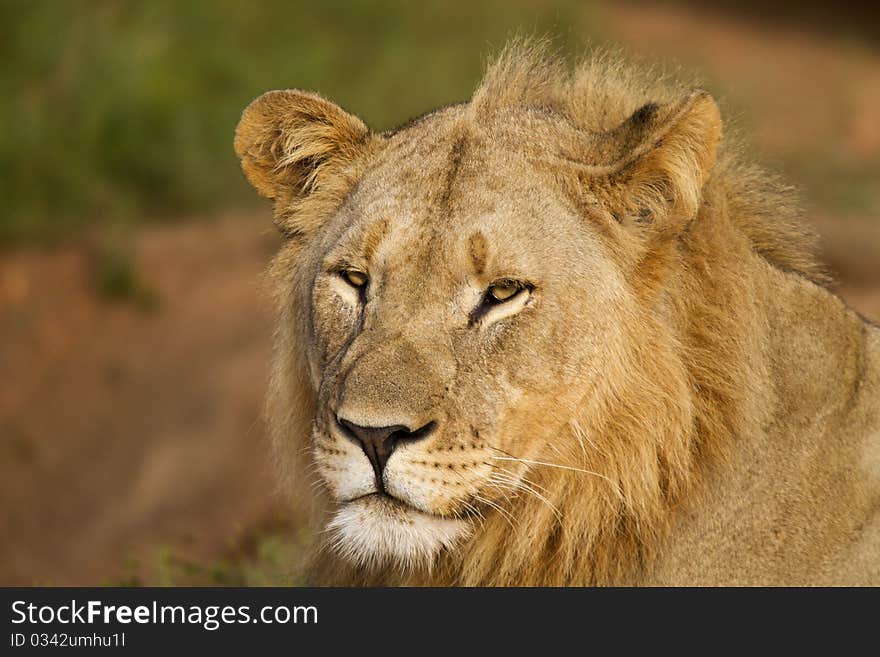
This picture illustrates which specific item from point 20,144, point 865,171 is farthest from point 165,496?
point 865,171

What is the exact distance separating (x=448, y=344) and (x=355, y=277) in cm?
42

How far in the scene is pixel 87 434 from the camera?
10.5 meters

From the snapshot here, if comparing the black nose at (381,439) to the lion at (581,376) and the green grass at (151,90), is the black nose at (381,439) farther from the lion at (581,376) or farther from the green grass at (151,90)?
the green grass at (151,90)

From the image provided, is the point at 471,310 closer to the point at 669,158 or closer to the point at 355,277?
the point at 355,277

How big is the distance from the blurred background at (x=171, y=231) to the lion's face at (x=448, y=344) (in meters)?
1.37

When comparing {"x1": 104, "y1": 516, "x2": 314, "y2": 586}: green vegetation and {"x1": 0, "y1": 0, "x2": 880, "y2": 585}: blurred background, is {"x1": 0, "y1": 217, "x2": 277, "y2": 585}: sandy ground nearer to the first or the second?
{"x1": 0, "y1": 0, "x2": 880, "y2": 585}: blurred background

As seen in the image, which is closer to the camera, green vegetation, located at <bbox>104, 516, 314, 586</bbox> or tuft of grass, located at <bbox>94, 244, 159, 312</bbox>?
green vegetation, located at <bbox>104, 516, 314, 586</bbox>

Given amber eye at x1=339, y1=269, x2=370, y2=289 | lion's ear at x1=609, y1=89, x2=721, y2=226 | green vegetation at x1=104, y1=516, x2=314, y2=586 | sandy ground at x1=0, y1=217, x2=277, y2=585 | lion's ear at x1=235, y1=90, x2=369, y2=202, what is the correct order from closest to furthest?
1. lion's ear at x1=609, y1=89, x2=721, y2=226
2. amber eye at x1=339, y1=269, x2=370, y2=289
3. lion's ear at x1=235, y1=90, x2=369, y2=202
4. green vegetation at x1=104, y1=516, x2=314, y2=586
5. sandy ground at x1=0, y1=217, x2=277, y2=585

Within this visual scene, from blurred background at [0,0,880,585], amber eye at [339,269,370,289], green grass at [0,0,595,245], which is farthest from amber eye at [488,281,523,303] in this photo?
green grass at [0,0,595,245]

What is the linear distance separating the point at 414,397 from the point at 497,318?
1.25 feet

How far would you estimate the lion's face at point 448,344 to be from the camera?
356cm

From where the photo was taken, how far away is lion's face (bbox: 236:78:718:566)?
3572mm
